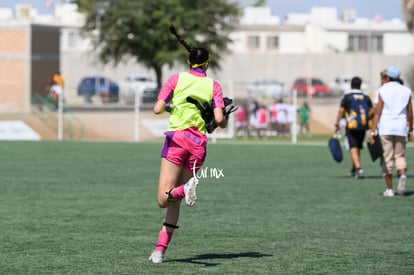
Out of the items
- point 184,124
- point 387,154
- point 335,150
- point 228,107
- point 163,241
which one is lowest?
point 335,150

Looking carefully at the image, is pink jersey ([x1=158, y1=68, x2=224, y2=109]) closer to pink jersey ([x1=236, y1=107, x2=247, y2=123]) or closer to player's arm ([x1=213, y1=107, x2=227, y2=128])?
player's arm ([x1=213, y1=107, x2=227, y2=128])

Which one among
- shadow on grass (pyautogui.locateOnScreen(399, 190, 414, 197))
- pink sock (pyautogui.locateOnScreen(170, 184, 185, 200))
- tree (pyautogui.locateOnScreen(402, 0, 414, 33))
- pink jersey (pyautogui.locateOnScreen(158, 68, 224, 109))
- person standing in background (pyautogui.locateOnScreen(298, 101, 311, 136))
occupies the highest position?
tree (pyautogui.locateOnScreen(402, 0, 414, 33))

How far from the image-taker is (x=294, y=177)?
72.8 feet

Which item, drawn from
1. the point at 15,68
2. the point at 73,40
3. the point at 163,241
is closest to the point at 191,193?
the point at 163,241

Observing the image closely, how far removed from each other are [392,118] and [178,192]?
7.89 metres

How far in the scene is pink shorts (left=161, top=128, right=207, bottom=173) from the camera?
1020 cm

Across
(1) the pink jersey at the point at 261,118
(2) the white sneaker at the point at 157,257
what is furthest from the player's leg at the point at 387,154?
(1) the pink jersey at the point at 261,118

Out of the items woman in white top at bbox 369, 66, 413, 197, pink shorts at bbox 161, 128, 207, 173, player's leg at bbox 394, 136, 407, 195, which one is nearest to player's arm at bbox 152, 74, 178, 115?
pink shorts at bbox 161, 128, 207, 173

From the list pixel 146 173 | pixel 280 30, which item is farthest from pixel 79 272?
pixel 280 30

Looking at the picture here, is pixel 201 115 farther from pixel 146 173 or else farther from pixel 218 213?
pixel 146 173

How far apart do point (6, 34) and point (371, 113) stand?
35.5 metres

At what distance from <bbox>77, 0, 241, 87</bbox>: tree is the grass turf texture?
4179 cm

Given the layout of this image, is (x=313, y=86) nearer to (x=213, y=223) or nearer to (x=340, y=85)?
(x=340, y=85)

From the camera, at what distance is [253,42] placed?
11488 centimetres
